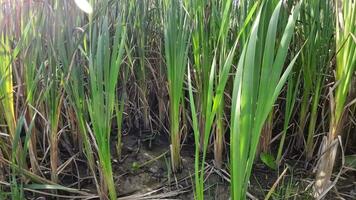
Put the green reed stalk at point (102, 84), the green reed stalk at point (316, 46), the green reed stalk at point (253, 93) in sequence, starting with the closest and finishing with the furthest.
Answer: the green reed stalk at point (253, 93)
the green reed stalk at point (102, 84)
the green reed stalk at point (316, 46)

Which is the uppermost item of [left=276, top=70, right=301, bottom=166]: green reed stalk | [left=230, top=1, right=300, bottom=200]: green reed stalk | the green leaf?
[left=230, top=1, right=300, bottom=200]: green reed stalk

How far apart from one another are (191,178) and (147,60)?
0.49 meters

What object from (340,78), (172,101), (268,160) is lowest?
(268,160)

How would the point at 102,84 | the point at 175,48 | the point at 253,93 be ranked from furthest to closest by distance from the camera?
the point at 175,48 < the point at 102,84 < the point at 253,93

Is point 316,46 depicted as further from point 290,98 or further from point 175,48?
point 175,48

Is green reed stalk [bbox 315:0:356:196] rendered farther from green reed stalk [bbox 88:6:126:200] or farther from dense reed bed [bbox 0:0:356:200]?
green reed stalk [bbox 88:6:126:200]

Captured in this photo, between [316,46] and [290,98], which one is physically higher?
[316,46]

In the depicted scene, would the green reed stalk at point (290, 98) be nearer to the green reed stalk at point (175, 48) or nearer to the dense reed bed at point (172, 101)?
the dense reed bed at point (172, 101)

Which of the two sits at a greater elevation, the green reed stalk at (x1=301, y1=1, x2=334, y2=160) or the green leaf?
the green reed stalk at (x1=301, y1=1, x2=334, y2=160)

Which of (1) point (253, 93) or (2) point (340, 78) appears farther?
(2) point (340, 78)

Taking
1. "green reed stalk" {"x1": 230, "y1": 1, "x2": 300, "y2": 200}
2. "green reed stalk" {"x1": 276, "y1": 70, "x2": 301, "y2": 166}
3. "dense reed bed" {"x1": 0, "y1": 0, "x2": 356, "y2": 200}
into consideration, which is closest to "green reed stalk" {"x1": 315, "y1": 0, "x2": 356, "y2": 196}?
"dense reed bed" {"x1": 0, "y1": 0, "x2": 356, "y2": 200}

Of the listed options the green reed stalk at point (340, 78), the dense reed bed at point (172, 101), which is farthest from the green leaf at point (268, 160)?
the green reed stalk at point (340, 78)

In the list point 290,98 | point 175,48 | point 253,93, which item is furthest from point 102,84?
point 290,98

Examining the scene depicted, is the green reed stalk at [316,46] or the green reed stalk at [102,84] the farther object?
the green reed stalk at [316,46]
